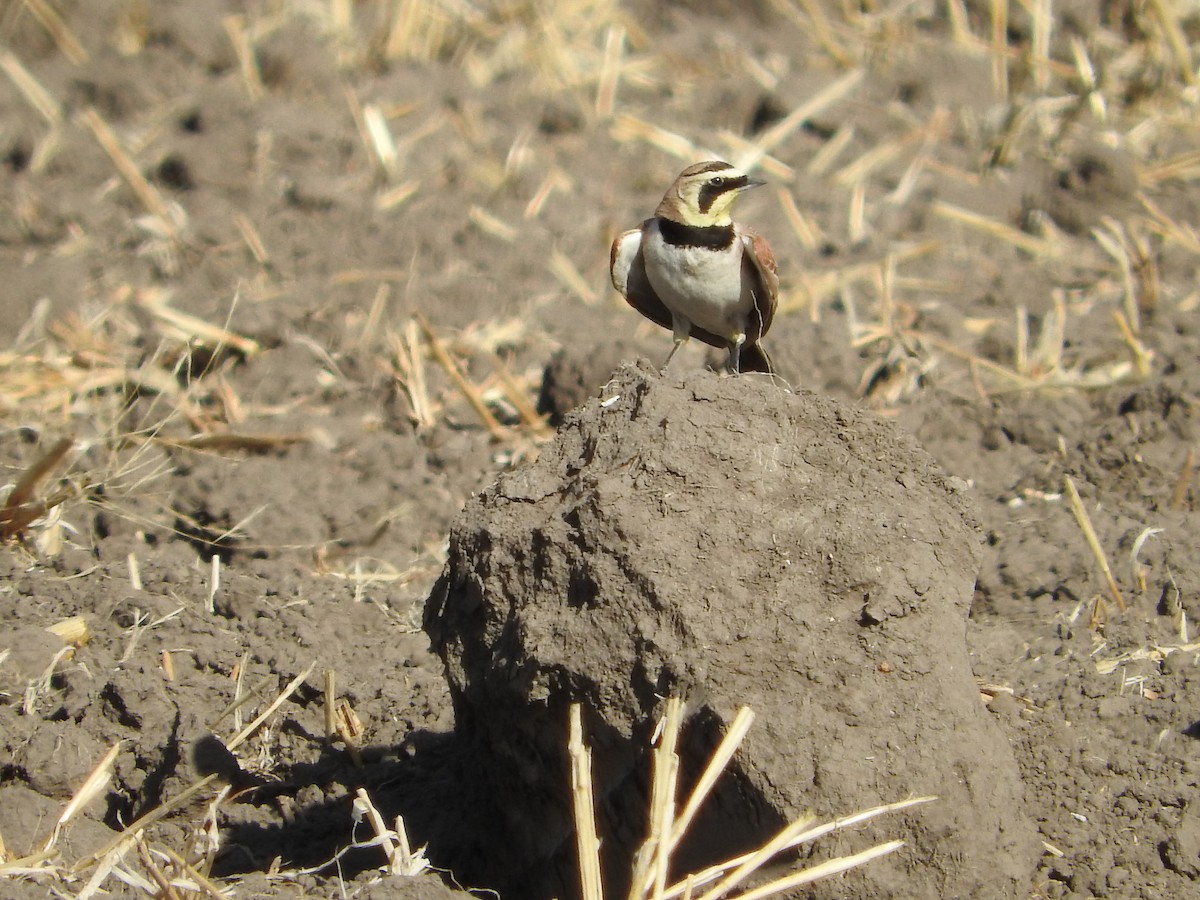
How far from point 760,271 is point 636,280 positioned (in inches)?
24.4

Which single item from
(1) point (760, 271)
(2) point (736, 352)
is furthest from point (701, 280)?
(2) point (736, 352)

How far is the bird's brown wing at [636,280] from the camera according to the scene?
5.80m

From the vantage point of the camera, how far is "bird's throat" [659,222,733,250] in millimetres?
5492

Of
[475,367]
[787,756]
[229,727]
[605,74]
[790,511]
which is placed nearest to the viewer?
[787,756]

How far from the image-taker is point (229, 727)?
4.21m

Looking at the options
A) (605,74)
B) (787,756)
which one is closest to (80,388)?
(787,756)

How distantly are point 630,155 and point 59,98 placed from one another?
393cm

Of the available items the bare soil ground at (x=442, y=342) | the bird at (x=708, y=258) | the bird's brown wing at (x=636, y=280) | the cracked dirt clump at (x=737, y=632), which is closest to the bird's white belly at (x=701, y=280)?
the bird at (x=708, y=258)

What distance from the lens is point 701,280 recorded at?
5.52 metres

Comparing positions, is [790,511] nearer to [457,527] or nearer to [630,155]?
[457,527]

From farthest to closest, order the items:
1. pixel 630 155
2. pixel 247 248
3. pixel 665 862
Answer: pixel 630 155
pixel 247 248
pixel 665 862

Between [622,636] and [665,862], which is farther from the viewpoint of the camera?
[622,636]

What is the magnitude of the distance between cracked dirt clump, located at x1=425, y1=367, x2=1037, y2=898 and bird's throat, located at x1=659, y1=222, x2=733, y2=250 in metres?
1.91

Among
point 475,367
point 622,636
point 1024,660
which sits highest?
point 622,636
